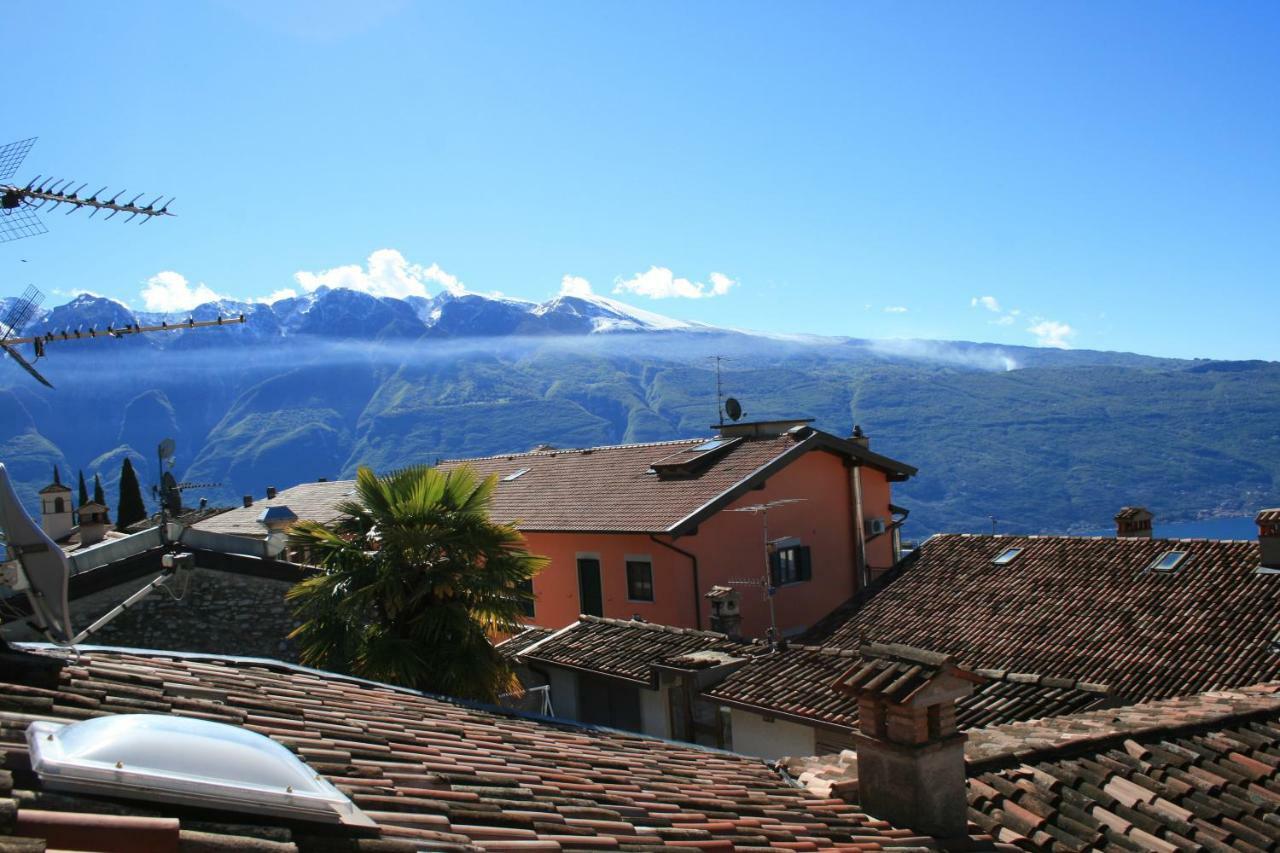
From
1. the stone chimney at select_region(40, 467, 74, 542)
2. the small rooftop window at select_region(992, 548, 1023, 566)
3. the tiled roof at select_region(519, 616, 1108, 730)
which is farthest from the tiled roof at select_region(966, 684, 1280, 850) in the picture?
the stone chimney at select_region(40, 467, 74, 542)

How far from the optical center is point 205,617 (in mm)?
15344

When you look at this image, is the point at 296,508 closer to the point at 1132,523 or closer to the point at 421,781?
the point at 1132,523

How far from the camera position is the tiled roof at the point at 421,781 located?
3.50 metres

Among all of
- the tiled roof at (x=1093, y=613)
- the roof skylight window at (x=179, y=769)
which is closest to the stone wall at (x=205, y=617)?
the tiled roof at (x=1093, y=613)

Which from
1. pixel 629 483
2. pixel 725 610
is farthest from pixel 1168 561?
pixel 629 483

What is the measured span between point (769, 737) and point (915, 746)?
32.1ft

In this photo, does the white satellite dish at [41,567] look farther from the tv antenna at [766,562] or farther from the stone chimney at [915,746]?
the tv antenna at [766,562]

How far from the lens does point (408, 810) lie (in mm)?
4727

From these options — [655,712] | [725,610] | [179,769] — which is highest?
[179,769]

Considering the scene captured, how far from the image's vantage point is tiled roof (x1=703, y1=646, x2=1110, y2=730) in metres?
14.4

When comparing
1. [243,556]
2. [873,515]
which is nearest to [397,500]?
[243,556]

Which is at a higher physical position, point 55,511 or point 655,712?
point 55,511

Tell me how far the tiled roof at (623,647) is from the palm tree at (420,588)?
4735mm

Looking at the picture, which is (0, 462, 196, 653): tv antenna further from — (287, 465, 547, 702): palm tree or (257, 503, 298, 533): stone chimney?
(257, 503, 298, 533): stone chimney
